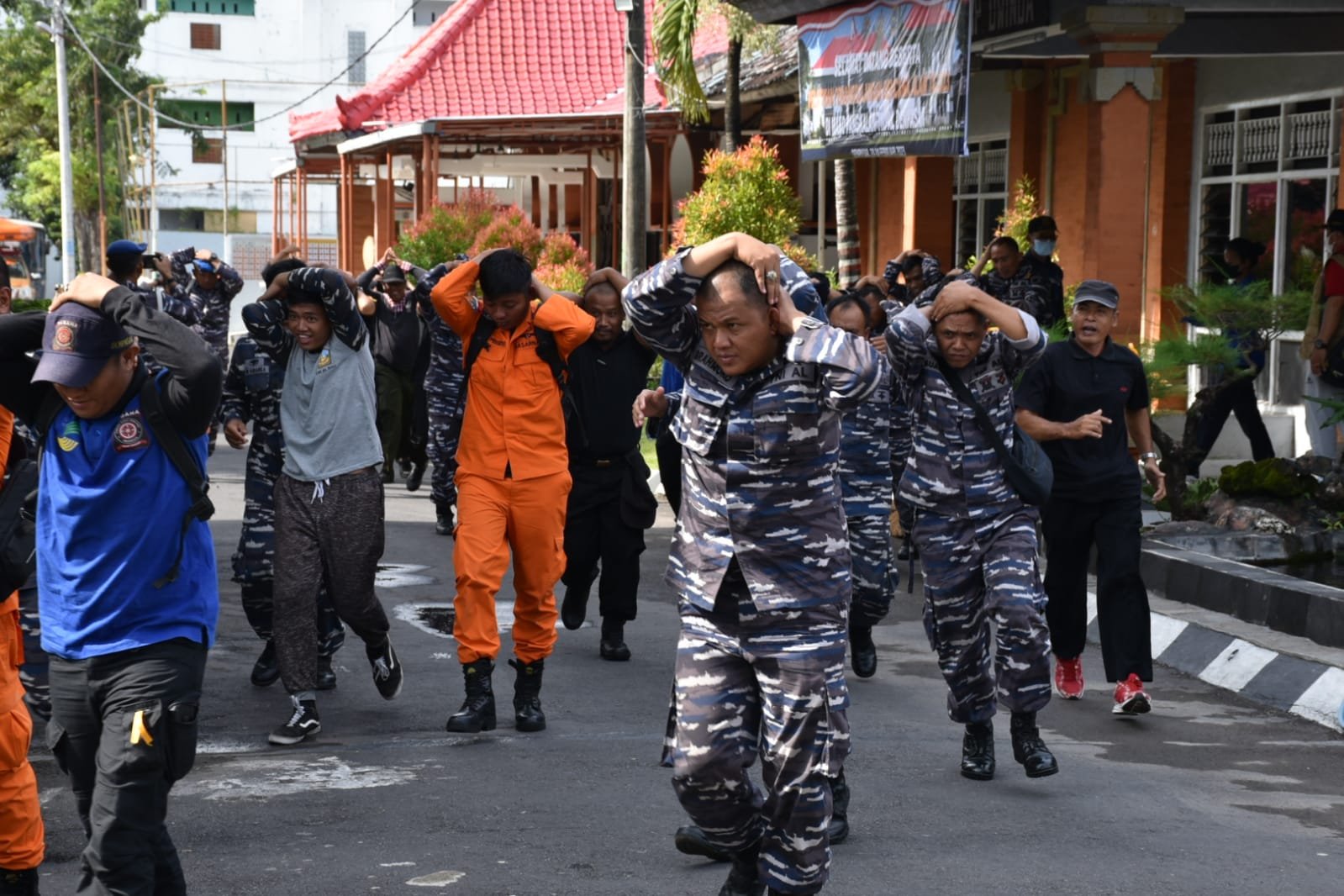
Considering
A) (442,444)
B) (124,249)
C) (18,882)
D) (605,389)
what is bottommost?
(18,882)

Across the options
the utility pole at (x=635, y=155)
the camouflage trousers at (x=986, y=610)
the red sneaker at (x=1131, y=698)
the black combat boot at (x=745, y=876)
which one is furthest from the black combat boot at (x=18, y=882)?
the utility pole at (x=635, y=155)

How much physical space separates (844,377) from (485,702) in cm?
317

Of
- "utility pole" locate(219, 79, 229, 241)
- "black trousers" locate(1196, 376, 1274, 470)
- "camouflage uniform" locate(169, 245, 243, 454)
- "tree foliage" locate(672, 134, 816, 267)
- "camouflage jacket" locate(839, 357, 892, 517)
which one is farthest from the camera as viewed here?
"utility pole" locate(219, 79, 229, 241)

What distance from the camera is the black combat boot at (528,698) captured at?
737cm

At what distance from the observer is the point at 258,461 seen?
7.77 metres

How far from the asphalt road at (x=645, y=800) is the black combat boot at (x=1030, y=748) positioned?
8 centimetres

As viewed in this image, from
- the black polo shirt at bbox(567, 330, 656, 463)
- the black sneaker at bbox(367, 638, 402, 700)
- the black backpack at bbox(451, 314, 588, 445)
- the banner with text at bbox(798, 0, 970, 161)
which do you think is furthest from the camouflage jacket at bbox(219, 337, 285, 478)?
the banner with text at bbox(798, 0, 970, 161)

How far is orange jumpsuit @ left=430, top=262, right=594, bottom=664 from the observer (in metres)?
7.30

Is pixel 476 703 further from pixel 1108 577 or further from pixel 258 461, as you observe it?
pixel 1108 577

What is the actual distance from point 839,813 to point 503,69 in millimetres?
25069

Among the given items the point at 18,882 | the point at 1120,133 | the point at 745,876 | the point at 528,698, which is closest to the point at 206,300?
the point at 1120,133

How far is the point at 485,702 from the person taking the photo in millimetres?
7312

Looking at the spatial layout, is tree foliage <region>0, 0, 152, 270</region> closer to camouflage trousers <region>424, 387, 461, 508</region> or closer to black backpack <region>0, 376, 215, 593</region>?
camouflage trousers <region>424, 387, 461, 508</region>

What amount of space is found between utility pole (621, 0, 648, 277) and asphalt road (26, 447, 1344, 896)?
33.7ft
